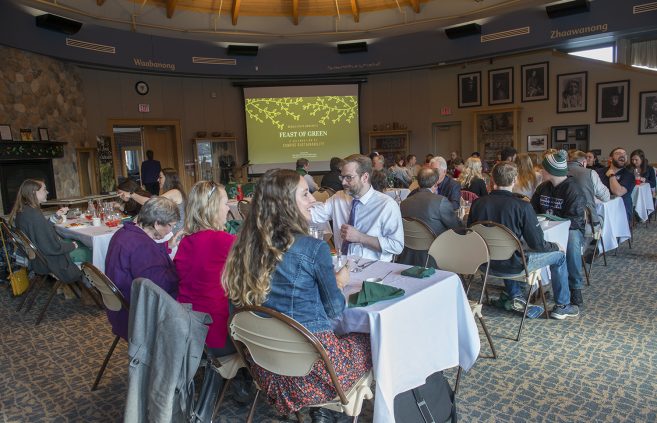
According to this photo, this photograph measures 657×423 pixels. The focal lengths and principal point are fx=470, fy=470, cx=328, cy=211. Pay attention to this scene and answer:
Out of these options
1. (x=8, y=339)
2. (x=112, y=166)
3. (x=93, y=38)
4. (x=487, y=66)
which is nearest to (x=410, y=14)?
(x=487, y=66)

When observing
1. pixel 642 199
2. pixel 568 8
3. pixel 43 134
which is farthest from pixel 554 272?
pixel 43 134

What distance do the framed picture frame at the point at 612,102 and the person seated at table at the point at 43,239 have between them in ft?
37.4

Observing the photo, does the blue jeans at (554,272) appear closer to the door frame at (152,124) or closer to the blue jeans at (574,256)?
the blue jeans at (574,256)

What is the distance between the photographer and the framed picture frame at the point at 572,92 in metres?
11.3

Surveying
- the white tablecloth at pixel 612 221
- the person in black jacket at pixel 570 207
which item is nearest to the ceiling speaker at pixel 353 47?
the white tablecloth at pixel 612 221

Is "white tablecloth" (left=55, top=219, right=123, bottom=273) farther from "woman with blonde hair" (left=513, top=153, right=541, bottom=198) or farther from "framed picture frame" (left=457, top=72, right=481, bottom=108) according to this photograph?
"framed picture frame" (left=457, top=72, right=481, bottom=108)

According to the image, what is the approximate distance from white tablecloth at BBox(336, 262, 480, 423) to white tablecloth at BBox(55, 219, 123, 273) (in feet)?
9.98

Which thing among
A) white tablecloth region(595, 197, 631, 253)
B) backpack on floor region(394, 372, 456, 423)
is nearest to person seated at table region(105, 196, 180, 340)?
backpack on floor region(394, 372, 456, 423)

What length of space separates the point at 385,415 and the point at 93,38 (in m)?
10.6

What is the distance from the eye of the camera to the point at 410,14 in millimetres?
12469

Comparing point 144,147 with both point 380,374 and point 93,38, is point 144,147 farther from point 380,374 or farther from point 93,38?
point 380,374

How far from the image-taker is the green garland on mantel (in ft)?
27.3

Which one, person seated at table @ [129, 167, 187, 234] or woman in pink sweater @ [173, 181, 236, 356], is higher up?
person seated at table @ [129, 167, 187, 234]

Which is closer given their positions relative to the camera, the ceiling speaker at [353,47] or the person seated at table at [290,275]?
the person seated at table at [290,275]
